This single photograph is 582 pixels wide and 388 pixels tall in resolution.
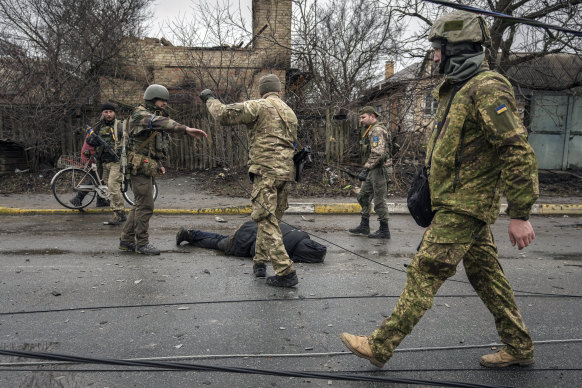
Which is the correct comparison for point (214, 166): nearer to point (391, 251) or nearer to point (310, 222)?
point (310, 222)

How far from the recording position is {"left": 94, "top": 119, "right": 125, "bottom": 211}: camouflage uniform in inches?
297

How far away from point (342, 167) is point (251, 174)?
27.5 feet

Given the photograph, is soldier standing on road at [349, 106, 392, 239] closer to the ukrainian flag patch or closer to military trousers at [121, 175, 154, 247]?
military trousers at [121, 175, 154, 247]

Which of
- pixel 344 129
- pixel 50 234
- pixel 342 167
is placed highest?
pixel 344 129

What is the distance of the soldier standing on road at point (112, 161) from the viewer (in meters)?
7.55

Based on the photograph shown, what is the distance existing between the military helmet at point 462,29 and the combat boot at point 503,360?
192 cm

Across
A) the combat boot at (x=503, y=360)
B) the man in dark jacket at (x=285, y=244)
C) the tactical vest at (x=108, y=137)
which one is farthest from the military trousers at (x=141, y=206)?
the combat boot at (x=503, y=360)

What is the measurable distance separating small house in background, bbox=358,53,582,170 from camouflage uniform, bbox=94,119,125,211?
743 cm

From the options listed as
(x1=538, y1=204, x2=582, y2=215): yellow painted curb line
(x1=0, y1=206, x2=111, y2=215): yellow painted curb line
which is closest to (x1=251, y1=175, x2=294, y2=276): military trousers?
(x1=0, y1=206, x2=111, y2=215): yellow painted curb line

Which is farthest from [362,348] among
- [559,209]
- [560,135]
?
[560,135]

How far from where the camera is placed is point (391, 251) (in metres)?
6.05

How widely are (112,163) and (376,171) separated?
4.59 m

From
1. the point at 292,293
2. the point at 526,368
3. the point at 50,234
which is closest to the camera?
the point at 526,368

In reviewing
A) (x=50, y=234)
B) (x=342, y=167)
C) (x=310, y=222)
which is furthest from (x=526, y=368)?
(x=342, y=167)
